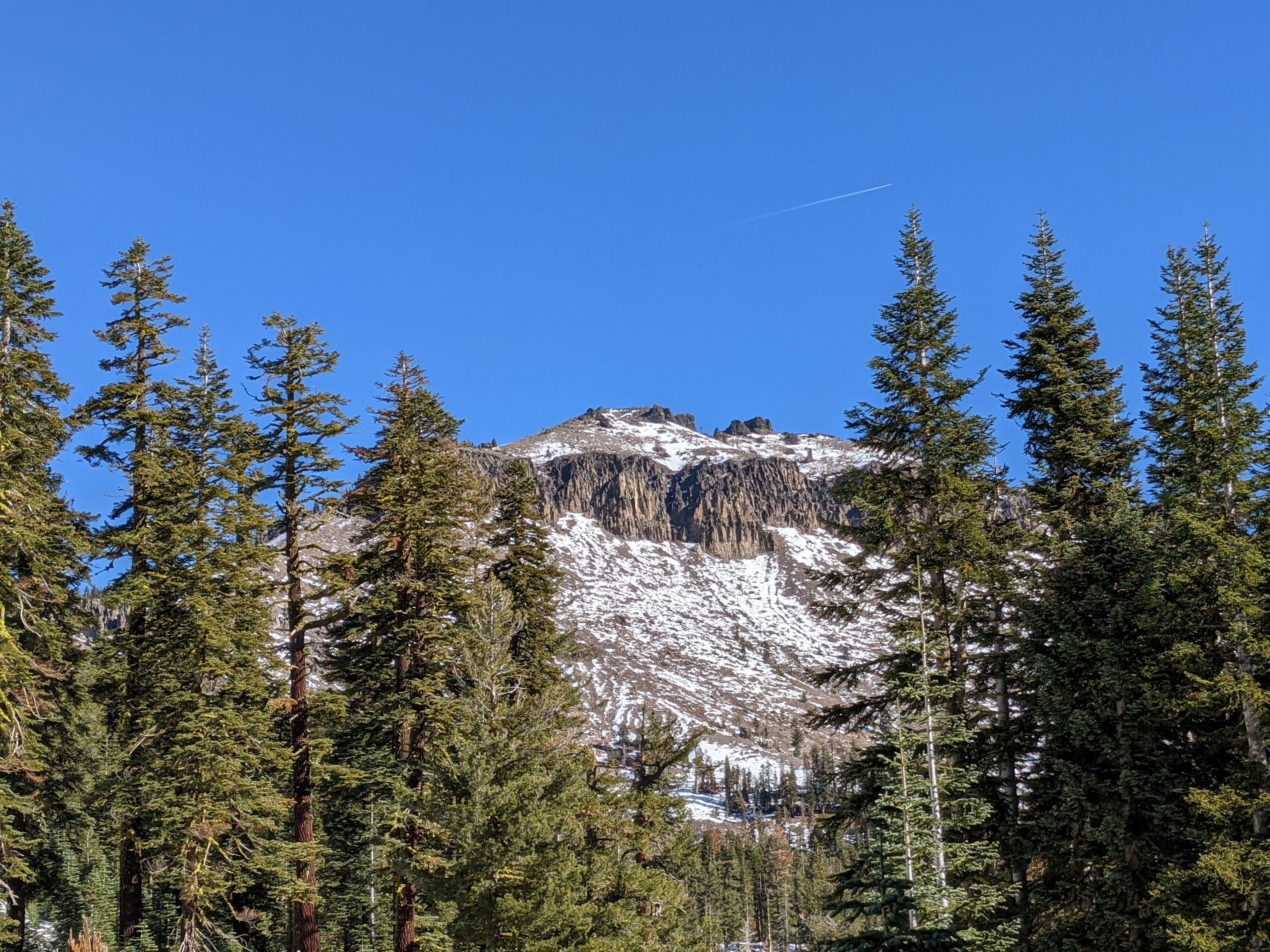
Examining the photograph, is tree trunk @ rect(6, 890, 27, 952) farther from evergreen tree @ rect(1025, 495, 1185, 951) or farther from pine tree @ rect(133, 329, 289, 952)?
evergreen tree @ rect(1025, 495, 1185, 951)

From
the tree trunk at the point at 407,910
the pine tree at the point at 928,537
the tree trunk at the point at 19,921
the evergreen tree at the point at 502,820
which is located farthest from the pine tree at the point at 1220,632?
the tree trunk at the point at 19,921

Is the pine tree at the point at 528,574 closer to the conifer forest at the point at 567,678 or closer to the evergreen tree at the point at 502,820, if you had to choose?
the conifer forest at the point at 567,678

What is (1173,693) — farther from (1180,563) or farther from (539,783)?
(539,783)

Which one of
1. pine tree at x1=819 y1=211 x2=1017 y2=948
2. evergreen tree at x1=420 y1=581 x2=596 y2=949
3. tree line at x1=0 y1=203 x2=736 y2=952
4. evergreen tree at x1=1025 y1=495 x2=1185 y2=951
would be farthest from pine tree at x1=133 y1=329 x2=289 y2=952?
evergreen tree at x1=1025 y1=495 x2=1185 y2=951

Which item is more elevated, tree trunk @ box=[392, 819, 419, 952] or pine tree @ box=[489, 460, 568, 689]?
pine tree @ box=[489, 460, 568, 689]

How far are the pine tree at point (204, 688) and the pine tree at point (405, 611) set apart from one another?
2.37 m

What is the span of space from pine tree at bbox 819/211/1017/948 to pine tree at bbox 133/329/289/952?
14.5m

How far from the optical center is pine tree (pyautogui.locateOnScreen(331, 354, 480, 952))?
22.1m

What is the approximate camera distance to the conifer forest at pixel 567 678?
58.2 feet

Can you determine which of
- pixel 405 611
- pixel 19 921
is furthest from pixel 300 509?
pixel 19 921

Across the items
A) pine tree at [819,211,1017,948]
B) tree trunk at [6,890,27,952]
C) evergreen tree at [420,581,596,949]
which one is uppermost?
pine tree at [819,211,1017,948]

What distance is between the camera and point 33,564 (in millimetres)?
21516

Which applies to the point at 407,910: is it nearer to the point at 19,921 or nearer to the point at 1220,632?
the point at 19,921

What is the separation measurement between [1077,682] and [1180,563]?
3.33m
